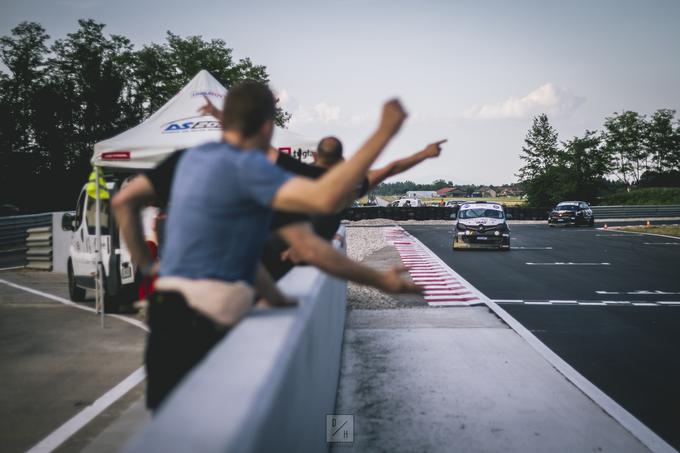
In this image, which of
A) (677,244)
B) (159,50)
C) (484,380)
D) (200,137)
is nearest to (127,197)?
(484,380)

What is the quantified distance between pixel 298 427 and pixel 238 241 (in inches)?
30.6

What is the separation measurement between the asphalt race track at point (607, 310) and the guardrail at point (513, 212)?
27676 mm

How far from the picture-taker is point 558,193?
2677 inches

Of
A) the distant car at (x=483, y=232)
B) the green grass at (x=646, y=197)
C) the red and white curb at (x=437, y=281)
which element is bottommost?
the red and white curb at (x=437, y=281)

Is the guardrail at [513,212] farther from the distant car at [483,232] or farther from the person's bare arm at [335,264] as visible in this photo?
the person's bare arm at [335,264]

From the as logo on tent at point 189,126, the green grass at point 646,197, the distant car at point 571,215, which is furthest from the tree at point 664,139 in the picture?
the as logo on tent at point 189,126

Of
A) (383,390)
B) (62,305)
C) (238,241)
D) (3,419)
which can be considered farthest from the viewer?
(62,305)

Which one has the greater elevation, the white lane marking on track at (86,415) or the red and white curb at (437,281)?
the red and white curb at (437,281)

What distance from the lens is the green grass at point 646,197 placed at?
62.8m

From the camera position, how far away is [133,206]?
253cm

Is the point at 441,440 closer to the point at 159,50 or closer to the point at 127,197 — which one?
the point at 127,197

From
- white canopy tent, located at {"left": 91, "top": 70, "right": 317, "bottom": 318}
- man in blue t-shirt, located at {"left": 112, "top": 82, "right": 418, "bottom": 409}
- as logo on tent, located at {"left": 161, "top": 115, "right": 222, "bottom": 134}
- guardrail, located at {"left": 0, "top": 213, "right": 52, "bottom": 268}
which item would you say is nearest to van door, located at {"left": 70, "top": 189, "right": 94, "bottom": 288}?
white canopy tent, located at {"left": 91, "top": 70, "right": 317, "bottom": 318}

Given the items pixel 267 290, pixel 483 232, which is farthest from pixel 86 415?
pixel 483 232

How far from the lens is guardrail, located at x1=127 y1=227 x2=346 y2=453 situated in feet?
4.16
